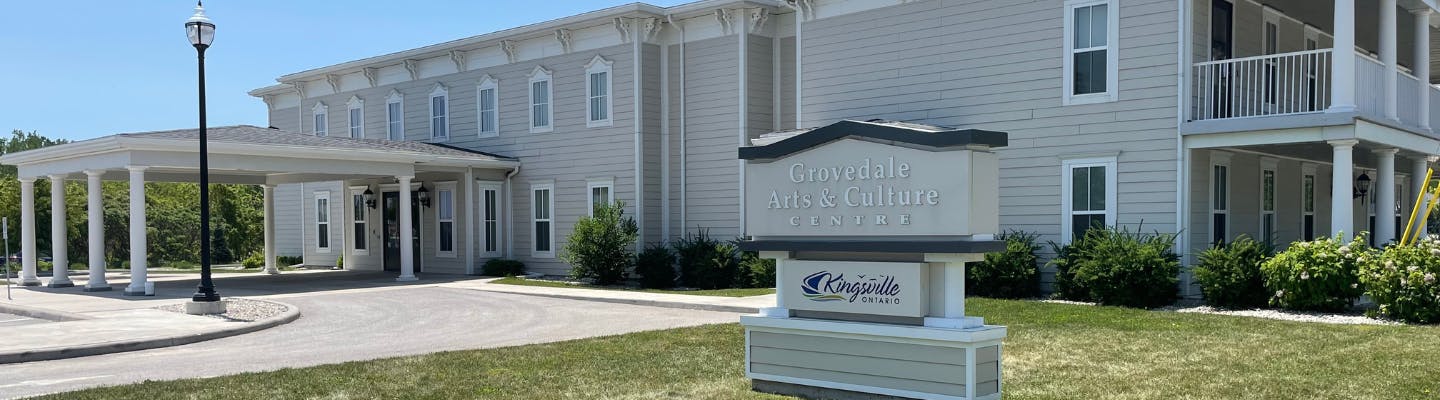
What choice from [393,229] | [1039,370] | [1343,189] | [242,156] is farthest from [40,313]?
[1343,189]

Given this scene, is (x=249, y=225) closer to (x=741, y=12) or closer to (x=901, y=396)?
(x=741, y=12)

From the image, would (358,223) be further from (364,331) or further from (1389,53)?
(1389,53)

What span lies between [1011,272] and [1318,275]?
453 cm

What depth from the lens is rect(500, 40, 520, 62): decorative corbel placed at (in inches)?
1073

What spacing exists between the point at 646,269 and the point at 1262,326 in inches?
521

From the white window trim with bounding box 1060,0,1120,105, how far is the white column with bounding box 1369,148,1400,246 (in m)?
4.31

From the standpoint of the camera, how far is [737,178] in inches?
920

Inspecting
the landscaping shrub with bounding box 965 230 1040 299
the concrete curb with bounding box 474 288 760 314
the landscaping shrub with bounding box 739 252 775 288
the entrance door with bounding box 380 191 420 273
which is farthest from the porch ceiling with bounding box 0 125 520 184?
the landscaping shrub with bounding box 965 230 1040 299

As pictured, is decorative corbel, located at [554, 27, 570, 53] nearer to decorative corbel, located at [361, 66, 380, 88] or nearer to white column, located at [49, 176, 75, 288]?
decorative corbel, located at [361, 66, 380, 88]

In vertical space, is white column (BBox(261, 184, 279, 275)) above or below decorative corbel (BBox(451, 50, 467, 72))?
below

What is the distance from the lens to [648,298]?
19.2 meters

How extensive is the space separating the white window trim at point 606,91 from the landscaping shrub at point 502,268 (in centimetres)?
385

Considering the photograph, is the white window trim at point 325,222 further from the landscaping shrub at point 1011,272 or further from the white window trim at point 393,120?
the landscaping shrub at point 1011,272

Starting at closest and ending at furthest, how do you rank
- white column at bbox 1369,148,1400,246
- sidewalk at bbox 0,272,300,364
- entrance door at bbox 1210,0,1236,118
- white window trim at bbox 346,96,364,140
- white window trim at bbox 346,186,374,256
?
sidewalk at bbox 0,272,300,364 < white column at bbox 1369,148,1400,246 < entrance door at bbox 1210,0,1236,118 < white window trim at bbox 346,186,374,256 < white window trim at bbox 346,96,364,140
